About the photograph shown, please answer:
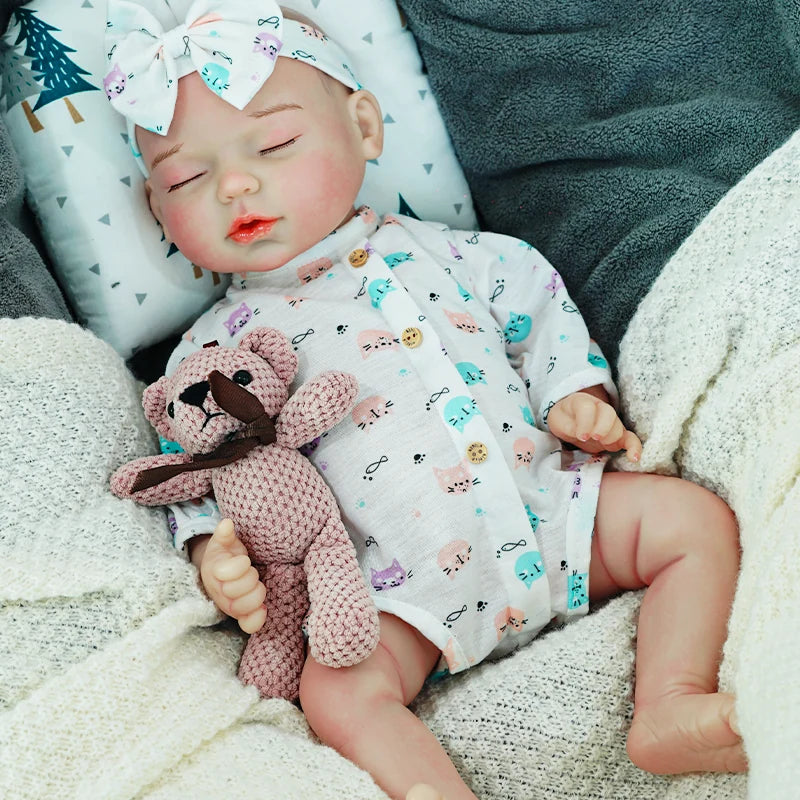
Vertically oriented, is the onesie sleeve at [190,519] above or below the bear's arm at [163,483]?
below

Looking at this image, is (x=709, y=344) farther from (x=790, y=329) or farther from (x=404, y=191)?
(x=404, y=191)

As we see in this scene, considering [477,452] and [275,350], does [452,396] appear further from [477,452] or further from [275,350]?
[275,350]

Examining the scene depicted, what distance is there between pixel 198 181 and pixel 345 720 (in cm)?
74

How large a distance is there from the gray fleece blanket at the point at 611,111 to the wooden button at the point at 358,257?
1.07 feet

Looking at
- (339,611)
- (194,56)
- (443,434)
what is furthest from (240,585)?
(194,56)

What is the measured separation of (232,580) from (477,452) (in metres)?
0.34

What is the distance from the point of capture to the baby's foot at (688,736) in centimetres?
91

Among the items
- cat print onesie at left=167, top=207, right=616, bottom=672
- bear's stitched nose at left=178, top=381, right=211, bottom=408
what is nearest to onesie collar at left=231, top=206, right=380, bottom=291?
cat print onesie at left=167, top=207, right=616, bottom=672

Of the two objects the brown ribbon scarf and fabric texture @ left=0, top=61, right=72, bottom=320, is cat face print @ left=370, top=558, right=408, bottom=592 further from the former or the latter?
fabric texture @ left=0, top=61, right=72, bottom=320

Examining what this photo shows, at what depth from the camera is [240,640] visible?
1.16 meters

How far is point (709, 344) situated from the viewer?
3.75 ft

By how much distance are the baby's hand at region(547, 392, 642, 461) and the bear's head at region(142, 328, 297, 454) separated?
0.36 meters

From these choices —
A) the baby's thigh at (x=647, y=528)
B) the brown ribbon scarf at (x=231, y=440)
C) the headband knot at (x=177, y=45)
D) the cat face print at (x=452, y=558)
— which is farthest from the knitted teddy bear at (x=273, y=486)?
the headband knot at (x=177, y=45)

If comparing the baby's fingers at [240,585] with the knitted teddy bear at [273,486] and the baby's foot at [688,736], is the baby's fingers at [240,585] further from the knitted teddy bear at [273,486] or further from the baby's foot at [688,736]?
the baby's foot at [688,736]
